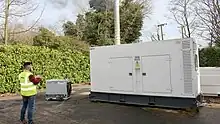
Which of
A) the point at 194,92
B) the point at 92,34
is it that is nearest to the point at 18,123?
the point at 194,92

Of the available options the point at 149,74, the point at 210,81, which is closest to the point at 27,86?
the point at 149,74

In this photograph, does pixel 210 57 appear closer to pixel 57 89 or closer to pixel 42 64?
pixel 42 64

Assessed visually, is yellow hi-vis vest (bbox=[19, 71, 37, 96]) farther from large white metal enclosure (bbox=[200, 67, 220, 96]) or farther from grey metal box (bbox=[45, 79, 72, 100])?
large white metal enclosure (bbox=[200, 67, 220, 96])

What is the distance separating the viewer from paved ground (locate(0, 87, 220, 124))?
770 cm

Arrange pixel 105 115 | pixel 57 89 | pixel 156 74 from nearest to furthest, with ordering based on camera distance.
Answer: pixel 105 115 → pixel 156 74 → pixel 57 89

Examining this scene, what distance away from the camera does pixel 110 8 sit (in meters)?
28.8

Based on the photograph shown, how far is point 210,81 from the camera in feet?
35.6

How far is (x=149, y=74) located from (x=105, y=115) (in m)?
2.30

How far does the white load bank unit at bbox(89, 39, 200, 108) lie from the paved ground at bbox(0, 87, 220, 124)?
1.57 feet

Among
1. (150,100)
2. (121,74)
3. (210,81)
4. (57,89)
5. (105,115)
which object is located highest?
(121,74)

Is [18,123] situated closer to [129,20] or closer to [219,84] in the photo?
[219,84]

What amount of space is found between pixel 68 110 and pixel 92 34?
1794 centimetres

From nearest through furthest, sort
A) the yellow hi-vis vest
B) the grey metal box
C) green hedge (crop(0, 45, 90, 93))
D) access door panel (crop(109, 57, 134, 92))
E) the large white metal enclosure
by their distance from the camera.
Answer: the yellow hi-vis vest
access door panel (crop(109, 57, 134, 92))
the large white metal enclosure
the grey metal box
green hedge (crop(0, 45, 90, 93))

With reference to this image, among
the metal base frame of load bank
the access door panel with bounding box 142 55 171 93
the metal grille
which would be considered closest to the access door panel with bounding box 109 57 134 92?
the metal base frame of load bank
